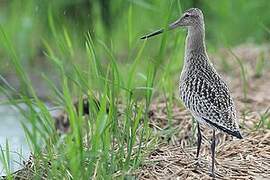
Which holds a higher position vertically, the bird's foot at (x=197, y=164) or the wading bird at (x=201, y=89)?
the wading bird at (x=201, y=89)

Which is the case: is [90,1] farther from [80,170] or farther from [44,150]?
[80,170]

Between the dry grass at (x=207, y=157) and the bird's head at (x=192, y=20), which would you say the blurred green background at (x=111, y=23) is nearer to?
the dry grass at (x=207, y=157)

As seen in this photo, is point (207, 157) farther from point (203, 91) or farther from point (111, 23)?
point (111, 23)

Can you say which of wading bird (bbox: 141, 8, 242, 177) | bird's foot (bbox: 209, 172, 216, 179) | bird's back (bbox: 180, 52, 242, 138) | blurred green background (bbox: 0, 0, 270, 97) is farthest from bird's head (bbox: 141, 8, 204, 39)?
blurred green background (bbox: 0, 0, 270, 97)

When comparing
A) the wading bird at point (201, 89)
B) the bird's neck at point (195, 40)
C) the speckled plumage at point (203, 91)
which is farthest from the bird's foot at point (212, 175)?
the bird's neck at point (195, 40)

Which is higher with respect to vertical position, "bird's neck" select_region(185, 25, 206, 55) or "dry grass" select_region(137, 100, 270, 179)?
"bird's neck" select_region(185, 25, 206, 55)

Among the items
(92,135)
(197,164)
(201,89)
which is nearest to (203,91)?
(201,89)

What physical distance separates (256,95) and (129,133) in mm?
2412

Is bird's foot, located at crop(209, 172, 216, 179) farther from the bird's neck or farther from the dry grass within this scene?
the bird's neck

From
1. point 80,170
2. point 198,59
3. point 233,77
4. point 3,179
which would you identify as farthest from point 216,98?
point 233,77

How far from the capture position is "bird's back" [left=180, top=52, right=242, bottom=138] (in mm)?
4680

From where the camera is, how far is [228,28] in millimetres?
9055

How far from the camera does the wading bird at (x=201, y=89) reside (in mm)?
4691

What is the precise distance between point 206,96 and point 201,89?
0.08 meters
